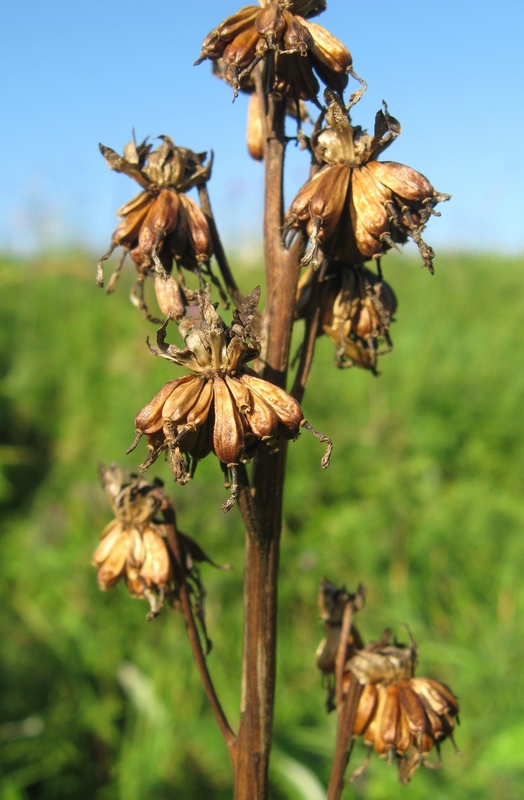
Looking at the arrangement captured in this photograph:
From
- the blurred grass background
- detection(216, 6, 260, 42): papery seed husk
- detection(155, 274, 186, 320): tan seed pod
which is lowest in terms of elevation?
the blurred grass background

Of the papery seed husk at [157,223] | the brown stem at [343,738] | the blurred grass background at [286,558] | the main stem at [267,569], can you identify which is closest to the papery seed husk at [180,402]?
the main stem at [267,569]

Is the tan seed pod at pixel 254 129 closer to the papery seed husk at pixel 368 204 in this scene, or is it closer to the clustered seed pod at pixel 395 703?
the papery seed husk at pixel 368 204

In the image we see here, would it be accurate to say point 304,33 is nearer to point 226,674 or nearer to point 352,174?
point 352,174

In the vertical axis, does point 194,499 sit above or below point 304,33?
below

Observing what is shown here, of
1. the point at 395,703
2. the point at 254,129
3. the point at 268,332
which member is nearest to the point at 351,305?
the point at 268,332

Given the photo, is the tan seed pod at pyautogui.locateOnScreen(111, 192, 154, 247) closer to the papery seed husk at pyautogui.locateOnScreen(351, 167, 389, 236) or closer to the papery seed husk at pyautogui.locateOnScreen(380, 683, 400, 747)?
the papery seed husk at pyautogui.locateOnScreen(351, 167, 389, 236)

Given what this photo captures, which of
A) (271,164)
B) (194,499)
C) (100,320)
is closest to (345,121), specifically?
(271,164)

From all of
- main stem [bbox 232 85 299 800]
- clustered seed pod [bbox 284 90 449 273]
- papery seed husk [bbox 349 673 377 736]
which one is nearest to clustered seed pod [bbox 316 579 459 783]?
papery seed husk [bbox 349 673 377 736]
